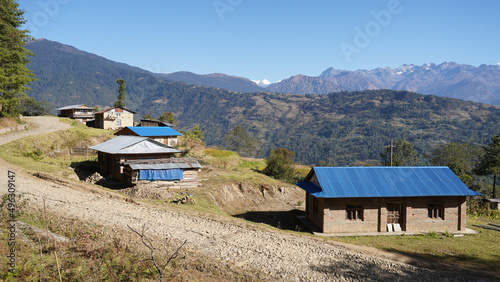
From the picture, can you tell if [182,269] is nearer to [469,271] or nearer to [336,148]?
[469,271]

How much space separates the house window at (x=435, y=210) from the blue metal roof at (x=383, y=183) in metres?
1.40

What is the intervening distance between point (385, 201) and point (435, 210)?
4612mm

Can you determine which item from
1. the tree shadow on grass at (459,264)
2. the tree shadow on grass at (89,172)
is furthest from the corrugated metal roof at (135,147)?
the tree shadow on grass at (459,264)

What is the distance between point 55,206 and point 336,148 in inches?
7436

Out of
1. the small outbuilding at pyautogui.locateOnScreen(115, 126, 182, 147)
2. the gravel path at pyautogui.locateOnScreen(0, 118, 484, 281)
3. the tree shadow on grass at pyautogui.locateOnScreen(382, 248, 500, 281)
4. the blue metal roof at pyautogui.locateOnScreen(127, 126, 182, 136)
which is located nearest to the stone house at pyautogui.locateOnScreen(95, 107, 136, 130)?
the small outbuilding at pyautogui.locateOnScreen(115, 126, 182, 147)

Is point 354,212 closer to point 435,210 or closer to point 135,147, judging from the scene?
point 435,210

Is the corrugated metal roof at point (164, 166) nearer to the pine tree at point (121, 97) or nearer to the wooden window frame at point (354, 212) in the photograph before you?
the wooden window frame at point (354, 212)

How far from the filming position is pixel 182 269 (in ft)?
39.1

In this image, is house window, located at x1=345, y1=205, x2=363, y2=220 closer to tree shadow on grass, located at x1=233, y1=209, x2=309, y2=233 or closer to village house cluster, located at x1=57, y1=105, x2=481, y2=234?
village house cluster, located at x1=57, y1=105, x2=481, y2=234

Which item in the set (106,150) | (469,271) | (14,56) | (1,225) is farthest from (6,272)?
(14,56)

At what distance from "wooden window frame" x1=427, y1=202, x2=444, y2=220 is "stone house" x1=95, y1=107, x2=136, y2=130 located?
189 feet

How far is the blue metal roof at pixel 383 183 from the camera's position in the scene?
79.1 feet

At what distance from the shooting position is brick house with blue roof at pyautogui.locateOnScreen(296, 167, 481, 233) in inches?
950

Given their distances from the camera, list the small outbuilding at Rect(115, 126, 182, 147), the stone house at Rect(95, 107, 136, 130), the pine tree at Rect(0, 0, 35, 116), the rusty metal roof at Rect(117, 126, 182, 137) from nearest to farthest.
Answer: the pine tree at Rect(0, 0, 35, 116) < the small outbuilding at Rect(115, 126, 182, 147) < the rusty metal roof at Rect(117, 126, 182, 137) < the stone house at Rect(95, 107, 136, 130)
